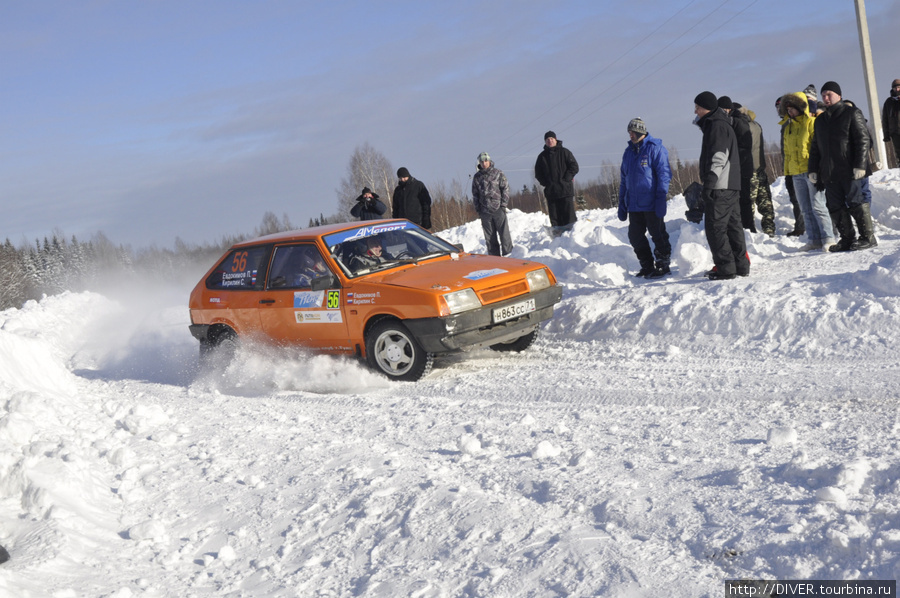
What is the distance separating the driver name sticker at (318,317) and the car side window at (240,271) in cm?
79

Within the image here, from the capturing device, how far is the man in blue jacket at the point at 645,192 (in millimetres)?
9352

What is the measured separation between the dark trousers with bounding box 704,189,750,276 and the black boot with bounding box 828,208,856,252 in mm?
1690

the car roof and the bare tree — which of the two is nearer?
the car roof

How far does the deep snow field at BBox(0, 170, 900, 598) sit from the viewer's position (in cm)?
320

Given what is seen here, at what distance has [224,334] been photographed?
28.2 feet

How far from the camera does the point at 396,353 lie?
7.11m

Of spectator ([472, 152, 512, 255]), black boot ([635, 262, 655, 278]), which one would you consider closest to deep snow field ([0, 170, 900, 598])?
black boot ([635, 262, 655, 278])

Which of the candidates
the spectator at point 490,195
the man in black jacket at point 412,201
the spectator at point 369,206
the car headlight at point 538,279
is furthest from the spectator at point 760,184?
the spectator at point 369,206

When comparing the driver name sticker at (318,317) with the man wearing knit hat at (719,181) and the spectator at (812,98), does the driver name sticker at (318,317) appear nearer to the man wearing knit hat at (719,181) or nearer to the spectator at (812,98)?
the man wearing knit hat at (719,181)

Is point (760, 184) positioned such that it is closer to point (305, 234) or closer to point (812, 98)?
point (812, 98)

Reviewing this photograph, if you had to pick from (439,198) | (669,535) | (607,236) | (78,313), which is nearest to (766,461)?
(669,535)

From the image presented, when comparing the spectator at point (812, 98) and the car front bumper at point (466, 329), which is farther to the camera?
the spectator at point (812, 98)

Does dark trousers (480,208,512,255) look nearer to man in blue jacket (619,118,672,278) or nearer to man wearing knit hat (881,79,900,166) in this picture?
man in blue jacket (619,118,672,278)

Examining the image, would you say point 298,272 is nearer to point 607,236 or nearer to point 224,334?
point 224,334
